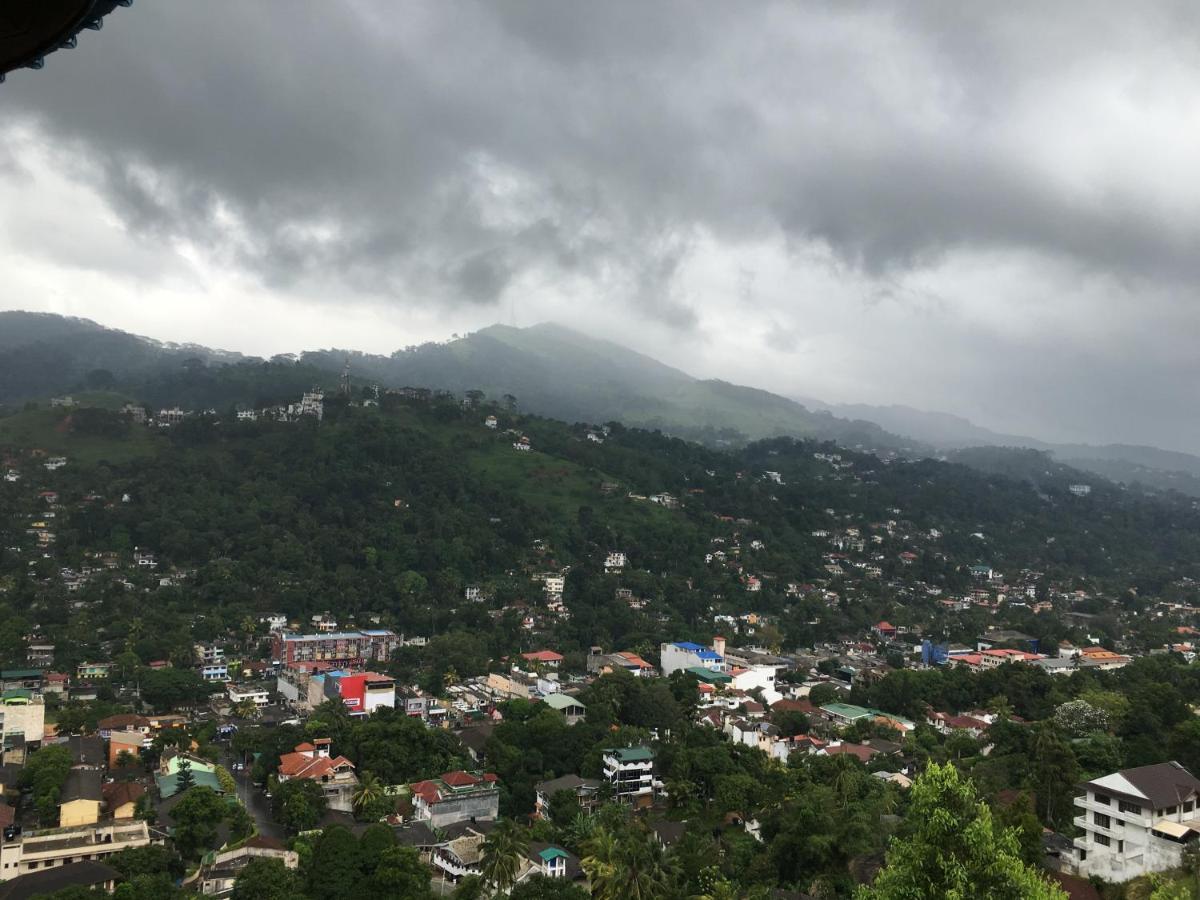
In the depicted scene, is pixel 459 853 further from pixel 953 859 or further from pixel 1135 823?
pixel 1135 823

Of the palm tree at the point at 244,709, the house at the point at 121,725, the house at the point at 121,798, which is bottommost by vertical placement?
the palm tree at the point at 244,709

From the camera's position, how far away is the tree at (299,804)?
68.9 feet

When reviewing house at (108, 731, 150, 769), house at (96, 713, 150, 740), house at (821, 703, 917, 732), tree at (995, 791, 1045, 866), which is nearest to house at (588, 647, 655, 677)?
house at (821, 703, 917, 732)

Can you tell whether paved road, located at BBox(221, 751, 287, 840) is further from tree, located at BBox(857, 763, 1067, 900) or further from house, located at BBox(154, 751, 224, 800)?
tree, located at BBox(857, 763, 1067, 900)

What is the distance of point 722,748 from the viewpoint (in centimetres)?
2436

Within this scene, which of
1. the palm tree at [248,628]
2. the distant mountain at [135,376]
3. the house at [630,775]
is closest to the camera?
the house at [630,775]

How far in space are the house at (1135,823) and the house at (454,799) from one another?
13.7m

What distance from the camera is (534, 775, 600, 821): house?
75.3 feet

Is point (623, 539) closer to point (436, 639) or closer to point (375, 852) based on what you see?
point (436, 639)

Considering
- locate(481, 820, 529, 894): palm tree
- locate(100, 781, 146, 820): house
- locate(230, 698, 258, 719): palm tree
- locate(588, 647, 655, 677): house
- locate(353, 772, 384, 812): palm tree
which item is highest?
locate(481, 820, 529, 894): palm tree

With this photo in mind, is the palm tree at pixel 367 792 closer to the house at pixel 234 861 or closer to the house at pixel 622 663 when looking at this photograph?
the house at pixel 234 861

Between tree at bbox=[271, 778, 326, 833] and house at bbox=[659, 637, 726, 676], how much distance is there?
780 inches

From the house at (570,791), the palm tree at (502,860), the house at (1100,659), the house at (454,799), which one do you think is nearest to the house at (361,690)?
the house at (454,799)

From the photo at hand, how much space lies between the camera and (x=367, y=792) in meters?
22.4
